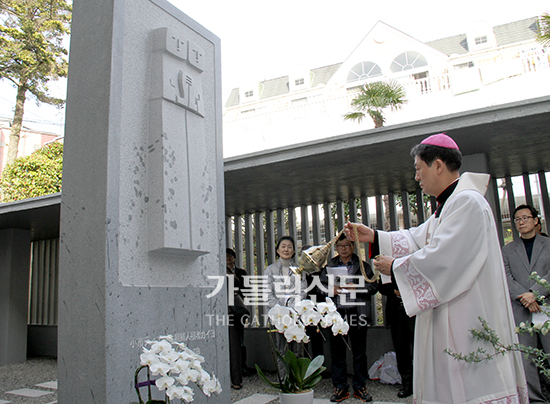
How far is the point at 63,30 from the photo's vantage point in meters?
19.5

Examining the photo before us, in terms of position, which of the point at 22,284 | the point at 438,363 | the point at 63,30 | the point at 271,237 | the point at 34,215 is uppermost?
the point at 63,30

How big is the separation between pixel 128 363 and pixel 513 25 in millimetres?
27973

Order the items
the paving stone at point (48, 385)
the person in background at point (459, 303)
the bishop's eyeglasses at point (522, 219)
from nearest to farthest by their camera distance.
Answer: the person in background at point (459, 303), the bishop's eyeglasses at point (522, 219), the paving stone at point (48, 385)

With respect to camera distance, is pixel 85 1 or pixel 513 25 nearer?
pixel 85 1

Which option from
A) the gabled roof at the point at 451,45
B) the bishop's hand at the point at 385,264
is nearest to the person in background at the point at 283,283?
the bishop's hand at the point at 385,264

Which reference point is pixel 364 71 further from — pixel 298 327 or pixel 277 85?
pixel 298 327

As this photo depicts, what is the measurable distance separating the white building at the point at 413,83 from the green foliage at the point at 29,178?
21.0ft

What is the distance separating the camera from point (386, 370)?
5578mm

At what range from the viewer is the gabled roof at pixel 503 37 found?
23.8m

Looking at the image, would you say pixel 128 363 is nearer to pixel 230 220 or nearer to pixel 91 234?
pixel 91 234

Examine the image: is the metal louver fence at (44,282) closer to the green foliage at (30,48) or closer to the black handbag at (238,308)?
the black handbag at (238,308)

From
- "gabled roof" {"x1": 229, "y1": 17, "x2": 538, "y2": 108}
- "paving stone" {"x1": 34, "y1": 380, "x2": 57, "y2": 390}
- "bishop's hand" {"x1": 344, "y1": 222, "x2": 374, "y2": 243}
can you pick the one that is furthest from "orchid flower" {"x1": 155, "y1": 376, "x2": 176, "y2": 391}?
"gabled roof" {"x1": 229, "y1": 17, "x2": 538, "y2": 108}

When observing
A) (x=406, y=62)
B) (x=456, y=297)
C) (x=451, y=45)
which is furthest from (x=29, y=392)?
(x=451, y=45)

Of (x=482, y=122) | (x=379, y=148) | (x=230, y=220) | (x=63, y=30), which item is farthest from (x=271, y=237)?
(x=63, y=30)
